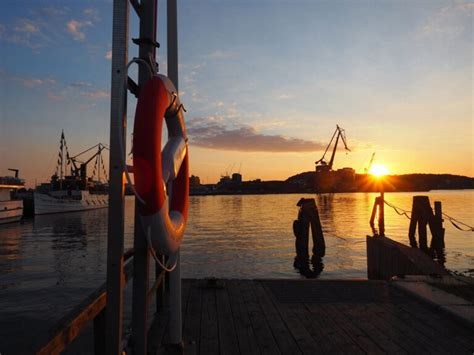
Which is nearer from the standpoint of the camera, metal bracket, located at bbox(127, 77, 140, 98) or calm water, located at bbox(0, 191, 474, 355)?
metal bracket, located at bbox(127, 77, 140, 98)

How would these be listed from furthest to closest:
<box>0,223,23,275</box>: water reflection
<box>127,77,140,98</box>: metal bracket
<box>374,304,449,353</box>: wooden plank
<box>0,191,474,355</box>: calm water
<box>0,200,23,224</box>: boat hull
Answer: <box>0,200,23,224</box>: boat hull, <box>0,223,23,275</box>: water reflection, <box>0,191,474,355</box>: calm water, <box>374,304,449,353</box>: wooden plank, <box>127,77,140,98</box>: metal bracket

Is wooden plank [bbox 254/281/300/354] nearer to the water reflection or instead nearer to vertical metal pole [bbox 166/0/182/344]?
vertical metal pole [bbox 166/0/182/344]

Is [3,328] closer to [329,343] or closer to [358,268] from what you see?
[329,343]

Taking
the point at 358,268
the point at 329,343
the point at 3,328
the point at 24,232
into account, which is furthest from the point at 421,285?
the point at 24,232

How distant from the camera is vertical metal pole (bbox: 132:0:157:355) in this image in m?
3.09

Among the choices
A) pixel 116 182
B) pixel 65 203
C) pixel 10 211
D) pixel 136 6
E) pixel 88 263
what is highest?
pixel 136 6

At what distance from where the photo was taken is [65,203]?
5869cm

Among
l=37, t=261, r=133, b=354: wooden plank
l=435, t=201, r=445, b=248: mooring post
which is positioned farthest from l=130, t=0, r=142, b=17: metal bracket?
l=435, t=201, r=445, b=248: mooring post

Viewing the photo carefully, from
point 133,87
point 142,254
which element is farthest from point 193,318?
point 133,87

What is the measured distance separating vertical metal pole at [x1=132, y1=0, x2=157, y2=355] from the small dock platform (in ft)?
2.40

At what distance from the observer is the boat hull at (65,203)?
51.2 metres

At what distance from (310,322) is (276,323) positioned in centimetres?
49

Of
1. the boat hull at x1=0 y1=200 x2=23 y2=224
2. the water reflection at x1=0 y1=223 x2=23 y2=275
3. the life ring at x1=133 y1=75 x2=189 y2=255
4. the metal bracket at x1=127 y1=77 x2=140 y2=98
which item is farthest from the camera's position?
the boat hull at x1=0 y1=200 x2=23 y2=224

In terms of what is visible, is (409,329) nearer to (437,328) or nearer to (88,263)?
(437,328)
